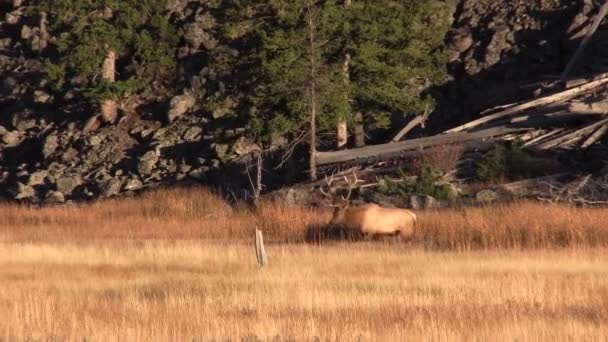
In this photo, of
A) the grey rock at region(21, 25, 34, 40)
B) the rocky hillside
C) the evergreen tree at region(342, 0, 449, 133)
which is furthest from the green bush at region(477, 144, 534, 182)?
the grey rock at region(21, 25, 34, 40)

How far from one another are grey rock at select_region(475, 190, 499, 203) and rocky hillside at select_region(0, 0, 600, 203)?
1205 cm

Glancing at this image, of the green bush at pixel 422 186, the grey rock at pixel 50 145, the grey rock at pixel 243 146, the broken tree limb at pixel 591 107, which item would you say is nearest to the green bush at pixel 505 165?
the green bush at pixel 422 186

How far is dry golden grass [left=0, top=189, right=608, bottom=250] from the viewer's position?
23.1 m

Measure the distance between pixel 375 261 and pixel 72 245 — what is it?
786 cm

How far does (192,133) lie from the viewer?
45875mm

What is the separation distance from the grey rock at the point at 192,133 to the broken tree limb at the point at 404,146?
10.0 metres

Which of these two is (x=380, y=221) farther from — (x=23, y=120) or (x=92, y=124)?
(x=23, y=120)

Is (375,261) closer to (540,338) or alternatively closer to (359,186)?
(540,338)

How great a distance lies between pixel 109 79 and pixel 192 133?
4.38 metres

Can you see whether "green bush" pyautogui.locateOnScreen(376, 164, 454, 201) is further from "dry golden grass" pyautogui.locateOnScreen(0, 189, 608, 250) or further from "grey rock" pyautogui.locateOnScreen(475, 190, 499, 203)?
"dry golden grass" pyautogui.locateOnScreen(0, 189, 608, 250)

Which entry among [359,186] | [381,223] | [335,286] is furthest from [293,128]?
[335,286]

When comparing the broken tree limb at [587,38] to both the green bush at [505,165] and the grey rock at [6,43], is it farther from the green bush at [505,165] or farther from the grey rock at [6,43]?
the grey rock at [6,43]

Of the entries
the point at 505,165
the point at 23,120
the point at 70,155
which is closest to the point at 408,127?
the point at 505,165

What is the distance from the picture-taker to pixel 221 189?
39594 mm
